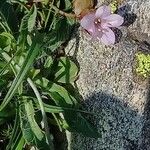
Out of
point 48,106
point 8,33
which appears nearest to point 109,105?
point 48,106

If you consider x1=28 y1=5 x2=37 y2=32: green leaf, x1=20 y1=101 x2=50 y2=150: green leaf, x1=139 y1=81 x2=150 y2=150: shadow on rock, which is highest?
x1=28 y1=5 x2=37 y2=32: green leaf

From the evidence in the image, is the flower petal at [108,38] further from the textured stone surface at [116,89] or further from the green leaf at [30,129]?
the green leaf at [30,129]

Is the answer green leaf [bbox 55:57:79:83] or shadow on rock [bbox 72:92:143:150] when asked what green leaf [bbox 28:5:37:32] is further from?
shadow on rock [bbox 72:92:143:150]

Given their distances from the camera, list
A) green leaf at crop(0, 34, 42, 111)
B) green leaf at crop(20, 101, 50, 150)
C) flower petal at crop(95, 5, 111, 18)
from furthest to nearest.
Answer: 1. flower petal at crop(95, 5, 111, 18)
2. green leaf at crop(20, 101, 50, 150)
3. green leaf at crop(0, 34, 42, 111)

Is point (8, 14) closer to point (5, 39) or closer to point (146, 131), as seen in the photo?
point (5, 39)

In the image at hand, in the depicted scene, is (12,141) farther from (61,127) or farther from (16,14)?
(16,14)

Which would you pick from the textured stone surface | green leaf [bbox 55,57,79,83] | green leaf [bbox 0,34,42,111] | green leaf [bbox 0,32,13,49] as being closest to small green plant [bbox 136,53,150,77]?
the textured stone surface
